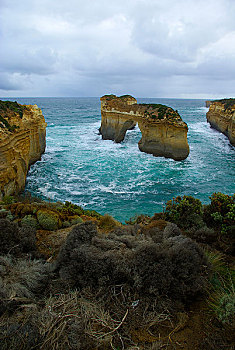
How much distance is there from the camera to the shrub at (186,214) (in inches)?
308

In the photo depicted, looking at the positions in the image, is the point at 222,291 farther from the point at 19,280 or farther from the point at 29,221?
the point at 29,221

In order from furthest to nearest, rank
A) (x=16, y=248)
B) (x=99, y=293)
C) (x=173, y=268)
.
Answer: (x=16, y=248) < (x=173, y=268) < (x=99, y=293)

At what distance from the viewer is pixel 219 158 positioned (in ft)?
88.5

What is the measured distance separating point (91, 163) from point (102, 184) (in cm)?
653

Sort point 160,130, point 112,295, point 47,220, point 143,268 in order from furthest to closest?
point 160,130
point 47,220
point 143,268
point 112,295

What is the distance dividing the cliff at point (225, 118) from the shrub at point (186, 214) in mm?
28401

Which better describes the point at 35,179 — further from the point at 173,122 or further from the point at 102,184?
the point at 173,122

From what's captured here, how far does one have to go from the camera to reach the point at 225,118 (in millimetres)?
38594

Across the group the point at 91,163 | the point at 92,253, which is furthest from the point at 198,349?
the point at 91,163

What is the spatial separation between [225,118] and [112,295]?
4201cm

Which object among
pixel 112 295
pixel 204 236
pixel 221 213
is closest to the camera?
pixel 112 295

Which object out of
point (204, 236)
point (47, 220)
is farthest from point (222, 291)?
point (47, 220)

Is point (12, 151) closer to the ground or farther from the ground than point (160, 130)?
closer to the ground

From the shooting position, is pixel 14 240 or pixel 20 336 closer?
pixel 20 336
